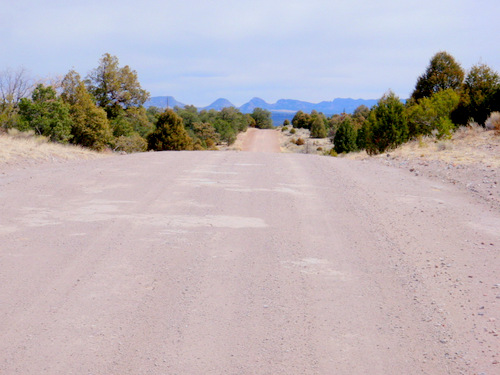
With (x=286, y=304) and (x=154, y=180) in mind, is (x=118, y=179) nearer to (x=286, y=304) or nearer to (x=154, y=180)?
(x=154, y=180)

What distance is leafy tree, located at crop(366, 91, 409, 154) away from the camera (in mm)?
22812

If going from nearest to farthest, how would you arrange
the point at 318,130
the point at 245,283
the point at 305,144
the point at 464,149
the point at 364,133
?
the point at 245,283 → the point at 464,149 → the point at 364,133 → the point at 305,144 → the point at 318,130

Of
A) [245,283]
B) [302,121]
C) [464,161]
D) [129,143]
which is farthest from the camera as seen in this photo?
[302,121]

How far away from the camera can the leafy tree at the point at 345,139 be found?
4528 centimetres

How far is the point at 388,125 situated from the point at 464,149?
17.9 ft

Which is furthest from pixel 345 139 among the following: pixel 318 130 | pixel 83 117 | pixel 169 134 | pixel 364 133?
pixel 318 130

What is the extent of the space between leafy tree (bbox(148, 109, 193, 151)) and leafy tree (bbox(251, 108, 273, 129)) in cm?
7833

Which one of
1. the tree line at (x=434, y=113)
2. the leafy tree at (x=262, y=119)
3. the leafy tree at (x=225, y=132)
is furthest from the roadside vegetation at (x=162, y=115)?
the leafy tree at (x=262, y=119)

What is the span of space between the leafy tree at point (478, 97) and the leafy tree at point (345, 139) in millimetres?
17227

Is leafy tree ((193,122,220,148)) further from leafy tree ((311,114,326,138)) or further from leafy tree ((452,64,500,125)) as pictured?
leafy tree ((452,64,500,125))

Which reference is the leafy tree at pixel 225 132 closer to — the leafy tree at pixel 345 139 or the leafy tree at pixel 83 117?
the leafy tree at pixel 345 139

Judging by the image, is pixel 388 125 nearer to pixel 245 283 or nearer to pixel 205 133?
pixel 245 283

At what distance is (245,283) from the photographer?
17.3 feet

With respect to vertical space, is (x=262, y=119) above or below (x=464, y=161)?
above
